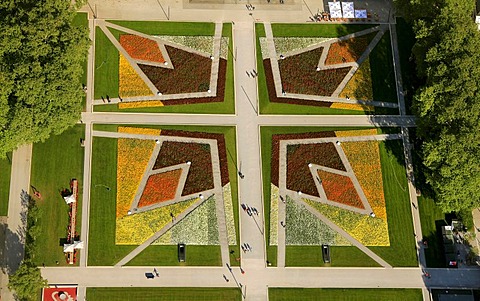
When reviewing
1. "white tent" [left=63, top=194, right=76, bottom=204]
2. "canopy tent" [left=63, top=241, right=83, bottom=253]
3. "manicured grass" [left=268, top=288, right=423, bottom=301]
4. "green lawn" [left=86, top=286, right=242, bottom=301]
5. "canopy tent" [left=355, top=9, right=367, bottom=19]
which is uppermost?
"canopy tent" [left=355, top=9, right=367, bottom=19]

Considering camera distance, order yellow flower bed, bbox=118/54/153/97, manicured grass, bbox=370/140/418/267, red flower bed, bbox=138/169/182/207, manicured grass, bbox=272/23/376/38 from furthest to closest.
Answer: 1. manicured grass, bbox=272/23/376/38
2. yellow flower bed, bbox=118/54/153/97
3. red flower bed, bbox=138/169/182/207
4. manicured grass, bbox=370/140/418/267

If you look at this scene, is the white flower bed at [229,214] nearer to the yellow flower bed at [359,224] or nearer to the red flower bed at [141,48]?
the yellow flower bed at [359,224]

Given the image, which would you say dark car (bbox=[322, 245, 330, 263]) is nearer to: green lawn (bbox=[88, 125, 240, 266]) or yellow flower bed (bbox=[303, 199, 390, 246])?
yellow flower bed (bbox=[303, 199, 390, 246])

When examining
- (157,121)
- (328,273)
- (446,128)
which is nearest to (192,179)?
(157,121)

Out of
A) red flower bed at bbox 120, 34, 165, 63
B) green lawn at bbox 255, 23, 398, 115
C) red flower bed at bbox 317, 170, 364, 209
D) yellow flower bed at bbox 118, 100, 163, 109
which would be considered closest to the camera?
red flower bed at bbox 317, 170, 364, 209

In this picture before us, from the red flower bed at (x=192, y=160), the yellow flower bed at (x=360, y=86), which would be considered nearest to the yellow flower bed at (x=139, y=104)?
the red flower bed at (x=192, y=160)

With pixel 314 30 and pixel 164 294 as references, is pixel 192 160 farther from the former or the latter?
pixel 314 30

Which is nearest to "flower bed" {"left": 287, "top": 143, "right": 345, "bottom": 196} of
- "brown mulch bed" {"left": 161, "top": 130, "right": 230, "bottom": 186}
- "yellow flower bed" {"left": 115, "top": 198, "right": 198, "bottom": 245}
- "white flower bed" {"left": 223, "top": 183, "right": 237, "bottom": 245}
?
"white flower bed" {"left": 223, "top": 183, "right": 237, "bottom": 245}
